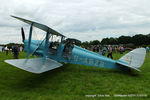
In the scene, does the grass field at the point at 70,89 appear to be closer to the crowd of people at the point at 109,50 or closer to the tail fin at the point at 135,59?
the tail fin at the point at 135,59

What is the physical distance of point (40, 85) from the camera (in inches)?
215

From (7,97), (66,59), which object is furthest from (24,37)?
(7,97)

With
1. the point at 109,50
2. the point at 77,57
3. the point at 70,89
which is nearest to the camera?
the point at 70,89

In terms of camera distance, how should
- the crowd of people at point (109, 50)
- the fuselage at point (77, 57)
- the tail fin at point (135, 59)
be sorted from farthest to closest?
1. the crowd of people at point (109, 50)
2. the fuselage at point (77, 57)
3. the tail fin at point (135, 59)

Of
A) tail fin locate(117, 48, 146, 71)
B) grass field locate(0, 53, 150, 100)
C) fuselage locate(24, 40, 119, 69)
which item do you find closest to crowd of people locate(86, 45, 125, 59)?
fuselage locate(24, 40, 119, 69)

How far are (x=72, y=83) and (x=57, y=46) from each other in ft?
9.22

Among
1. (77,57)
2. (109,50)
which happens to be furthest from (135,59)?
(109,50)

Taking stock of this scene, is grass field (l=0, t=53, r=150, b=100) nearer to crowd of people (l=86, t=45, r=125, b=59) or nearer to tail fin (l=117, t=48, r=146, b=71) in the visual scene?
tail fin (l=117, t=48, r=146, b=71)

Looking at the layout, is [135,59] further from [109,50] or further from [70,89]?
[109,50]

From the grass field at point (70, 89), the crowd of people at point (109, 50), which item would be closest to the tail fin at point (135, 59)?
the grass field at point (70, 89)

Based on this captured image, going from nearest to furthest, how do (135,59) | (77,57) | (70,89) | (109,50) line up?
(70,89)
(135,59)
(77,57)
(109,50)

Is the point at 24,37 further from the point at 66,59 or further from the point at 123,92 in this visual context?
the point at 123,92

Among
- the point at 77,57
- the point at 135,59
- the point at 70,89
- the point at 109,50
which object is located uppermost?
the point at 109,50

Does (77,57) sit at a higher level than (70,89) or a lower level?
higher
